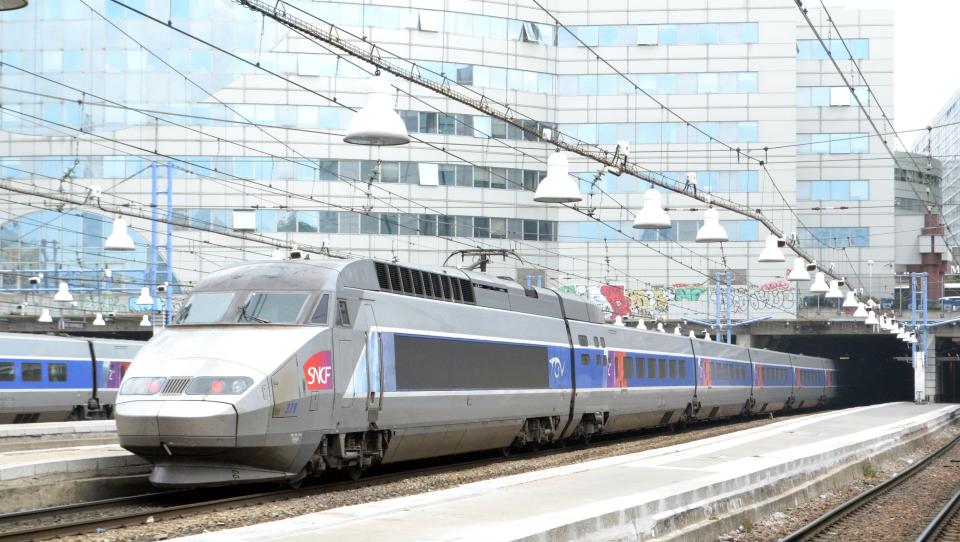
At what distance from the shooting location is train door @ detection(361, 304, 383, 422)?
18.7 m

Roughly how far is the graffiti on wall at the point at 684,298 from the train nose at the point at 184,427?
2312 inches

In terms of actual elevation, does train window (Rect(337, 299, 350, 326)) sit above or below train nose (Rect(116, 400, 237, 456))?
above

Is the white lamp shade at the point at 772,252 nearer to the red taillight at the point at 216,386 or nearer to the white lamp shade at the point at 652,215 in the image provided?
the white lamp shade at the point at 652,215

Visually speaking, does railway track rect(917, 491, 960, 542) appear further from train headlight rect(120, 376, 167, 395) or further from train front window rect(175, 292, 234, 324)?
train headlight rect(120, 376, 167, 395)

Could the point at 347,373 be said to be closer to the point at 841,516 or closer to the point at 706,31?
the point at 841,516

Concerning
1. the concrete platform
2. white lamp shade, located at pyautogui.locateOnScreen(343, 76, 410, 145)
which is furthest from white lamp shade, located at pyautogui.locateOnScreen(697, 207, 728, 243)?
white lamp shade, located at pyautogui.locateOnScreen(343, 76, 410, 145)

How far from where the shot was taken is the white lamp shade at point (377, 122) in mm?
15859

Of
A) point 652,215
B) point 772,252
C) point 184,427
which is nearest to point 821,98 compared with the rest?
point 772,252

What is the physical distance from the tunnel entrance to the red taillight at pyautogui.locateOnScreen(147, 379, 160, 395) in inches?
2568

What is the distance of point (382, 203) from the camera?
7094 cm

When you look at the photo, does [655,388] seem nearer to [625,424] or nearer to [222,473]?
[625,424]

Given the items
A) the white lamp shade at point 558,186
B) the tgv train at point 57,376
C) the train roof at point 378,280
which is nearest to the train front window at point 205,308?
the train roof at point 378,280

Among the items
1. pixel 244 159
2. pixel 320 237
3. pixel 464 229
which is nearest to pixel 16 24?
pixel 244 159

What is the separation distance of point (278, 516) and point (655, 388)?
70.1 ft
